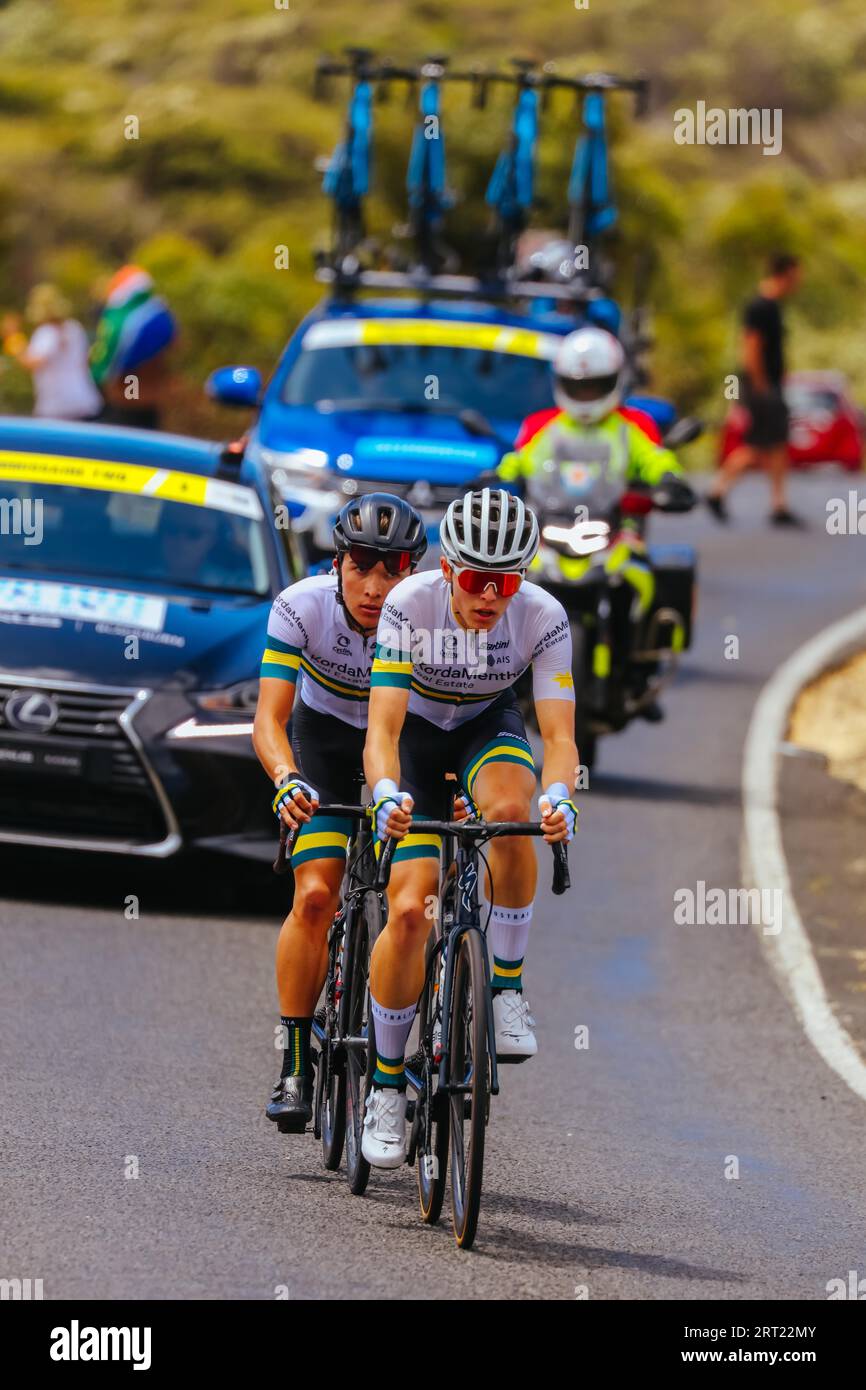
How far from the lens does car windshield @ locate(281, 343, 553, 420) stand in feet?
55.2

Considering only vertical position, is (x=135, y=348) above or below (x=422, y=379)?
above

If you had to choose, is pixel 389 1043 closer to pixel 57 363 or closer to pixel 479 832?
pixel 479 832

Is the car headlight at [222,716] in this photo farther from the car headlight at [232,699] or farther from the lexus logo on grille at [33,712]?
the lexus logo on grille at [33,712]

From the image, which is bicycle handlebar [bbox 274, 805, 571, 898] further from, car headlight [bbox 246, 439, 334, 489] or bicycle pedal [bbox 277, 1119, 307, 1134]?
car headlight [bbox 246, 439, 334, 489]

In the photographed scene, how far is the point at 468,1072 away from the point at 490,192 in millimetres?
14920

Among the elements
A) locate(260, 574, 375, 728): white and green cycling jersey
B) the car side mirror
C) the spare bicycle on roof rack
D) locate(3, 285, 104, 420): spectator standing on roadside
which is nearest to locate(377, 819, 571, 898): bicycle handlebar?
locate(260, 574, 375, 728): white and green cycling jersey

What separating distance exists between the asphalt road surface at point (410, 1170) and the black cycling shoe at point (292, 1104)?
0.46 feet

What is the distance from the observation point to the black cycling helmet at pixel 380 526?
725cm

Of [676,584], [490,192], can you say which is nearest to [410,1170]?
[676,584]

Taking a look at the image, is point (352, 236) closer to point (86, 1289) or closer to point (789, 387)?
point (86, 1289)

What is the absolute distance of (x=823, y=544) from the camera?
29.1 metres

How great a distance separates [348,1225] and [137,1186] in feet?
1.83

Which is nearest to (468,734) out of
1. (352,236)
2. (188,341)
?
(352,236)

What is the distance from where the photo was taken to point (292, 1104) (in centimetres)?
736
